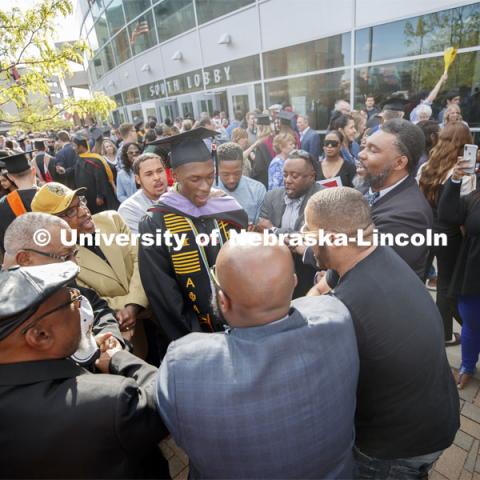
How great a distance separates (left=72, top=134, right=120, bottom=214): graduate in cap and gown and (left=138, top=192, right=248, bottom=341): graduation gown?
3.80m

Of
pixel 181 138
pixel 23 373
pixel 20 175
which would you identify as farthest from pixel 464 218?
pixel 20 175

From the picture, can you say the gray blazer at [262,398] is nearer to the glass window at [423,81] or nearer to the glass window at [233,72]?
the glass window at [423,81]

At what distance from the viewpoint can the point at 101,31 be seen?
78.0 ft

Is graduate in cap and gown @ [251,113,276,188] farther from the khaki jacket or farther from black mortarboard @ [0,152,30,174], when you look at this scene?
the khaki jacket

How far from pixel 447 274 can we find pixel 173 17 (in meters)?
16.0

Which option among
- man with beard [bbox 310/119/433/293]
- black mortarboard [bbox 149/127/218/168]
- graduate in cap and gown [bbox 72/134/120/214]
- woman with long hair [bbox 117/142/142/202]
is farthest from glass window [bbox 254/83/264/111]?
black mortarboard [bbox 149/127/218/168]

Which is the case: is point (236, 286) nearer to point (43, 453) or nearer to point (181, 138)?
point (43, 453)

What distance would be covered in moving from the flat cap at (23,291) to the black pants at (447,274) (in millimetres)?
2929

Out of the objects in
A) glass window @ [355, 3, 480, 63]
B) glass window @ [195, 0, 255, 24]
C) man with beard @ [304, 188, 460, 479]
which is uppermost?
glass window @ [195, 0, 255, 24]

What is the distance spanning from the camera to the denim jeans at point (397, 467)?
1504mm

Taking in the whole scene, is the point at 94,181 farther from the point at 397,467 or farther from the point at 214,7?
the point at 214,7

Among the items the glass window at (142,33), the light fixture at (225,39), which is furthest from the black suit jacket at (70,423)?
the glass window at (142,33)

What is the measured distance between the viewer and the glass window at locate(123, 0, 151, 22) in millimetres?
16059

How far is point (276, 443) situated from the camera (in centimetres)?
104
